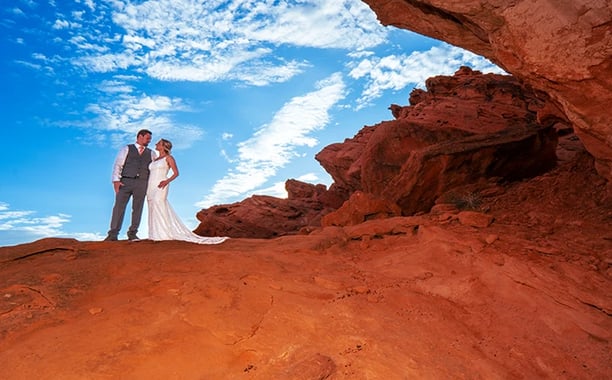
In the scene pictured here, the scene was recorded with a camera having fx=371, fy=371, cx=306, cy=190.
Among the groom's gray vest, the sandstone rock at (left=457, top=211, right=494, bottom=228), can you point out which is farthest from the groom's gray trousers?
the sandstone rock at (left=457, top=211, right=494, bottom=228)

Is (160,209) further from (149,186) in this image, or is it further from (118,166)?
(118,166)

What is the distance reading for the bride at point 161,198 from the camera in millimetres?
7711

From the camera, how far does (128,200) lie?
770 cm

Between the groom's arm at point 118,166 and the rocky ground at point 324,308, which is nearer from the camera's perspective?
the rocky ground at point 324,308

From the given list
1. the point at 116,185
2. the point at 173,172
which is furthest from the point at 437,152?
the point at 116,185

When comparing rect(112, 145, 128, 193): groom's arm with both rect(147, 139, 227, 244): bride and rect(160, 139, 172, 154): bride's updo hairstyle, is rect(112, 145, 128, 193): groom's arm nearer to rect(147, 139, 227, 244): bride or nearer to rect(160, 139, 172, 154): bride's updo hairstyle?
rect(147, 139, 227, 244): bride

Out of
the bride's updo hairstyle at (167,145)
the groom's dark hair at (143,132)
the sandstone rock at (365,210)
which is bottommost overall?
the sandstone rock at (365,210)

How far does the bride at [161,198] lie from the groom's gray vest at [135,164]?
123mm

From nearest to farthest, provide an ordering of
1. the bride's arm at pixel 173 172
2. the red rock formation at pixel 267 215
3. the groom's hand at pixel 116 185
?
the groom's hand at pixel 116 185 < the bride's arm at pixel 173 172 < the red rock formation at pixel 267 215

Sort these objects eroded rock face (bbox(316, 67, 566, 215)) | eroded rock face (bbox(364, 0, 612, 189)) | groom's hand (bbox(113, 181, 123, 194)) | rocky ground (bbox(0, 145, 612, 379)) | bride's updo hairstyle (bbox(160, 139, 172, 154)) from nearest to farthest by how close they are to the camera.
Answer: rocky ground (bbox(0, 145, 612, 379))
eroded rock face (bbox(364, 0, 612, 189))
groom's hand (bbox(113, 181, 123, 194))
bride's updo hairstyle (bbox(160, 139, 172, 154))
eroded rock face (bbox(316, 67, 566, 215))

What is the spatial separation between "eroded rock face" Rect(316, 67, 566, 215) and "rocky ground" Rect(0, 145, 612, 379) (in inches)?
148

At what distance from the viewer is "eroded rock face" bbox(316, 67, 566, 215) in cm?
999

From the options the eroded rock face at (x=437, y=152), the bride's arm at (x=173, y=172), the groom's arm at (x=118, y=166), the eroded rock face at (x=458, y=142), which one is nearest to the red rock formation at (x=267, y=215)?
the eroded rock face at (x=437, y=152)

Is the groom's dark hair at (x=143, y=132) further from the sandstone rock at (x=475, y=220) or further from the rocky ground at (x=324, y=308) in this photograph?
the sandstone rock at (x=475, y=220)
